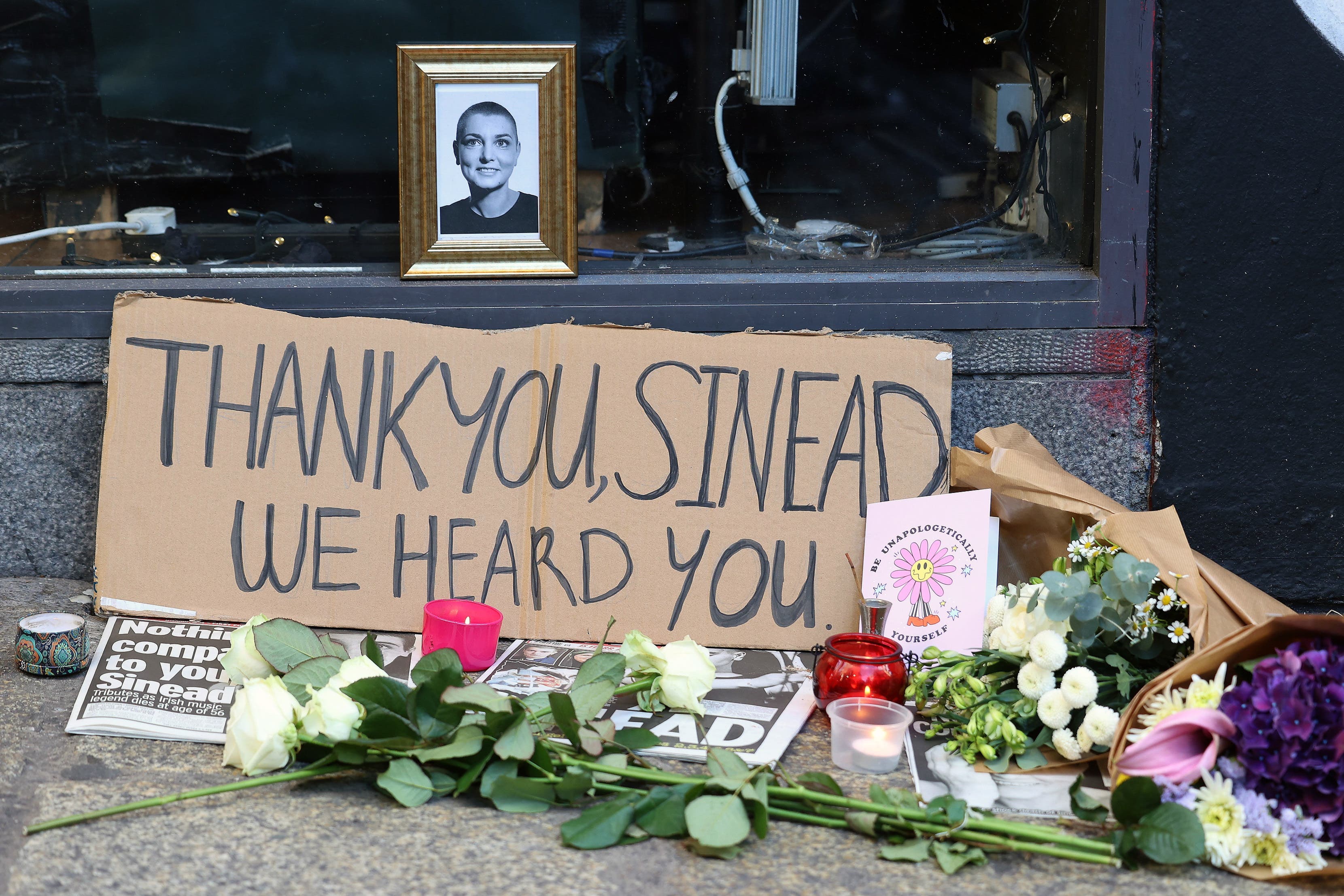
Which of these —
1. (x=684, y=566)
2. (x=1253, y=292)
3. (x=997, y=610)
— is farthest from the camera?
(x=1253, y=292)

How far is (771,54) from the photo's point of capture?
261cm

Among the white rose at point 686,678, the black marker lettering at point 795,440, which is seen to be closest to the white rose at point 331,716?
the white rose at point 686,678

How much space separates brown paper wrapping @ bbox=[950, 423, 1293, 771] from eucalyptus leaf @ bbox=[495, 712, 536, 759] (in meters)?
0.70

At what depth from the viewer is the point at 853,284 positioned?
2475mm

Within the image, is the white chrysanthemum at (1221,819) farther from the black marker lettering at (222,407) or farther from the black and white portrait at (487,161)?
the black marker lettering at (222,407)

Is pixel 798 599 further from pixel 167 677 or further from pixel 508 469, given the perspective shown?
pixel 167 677

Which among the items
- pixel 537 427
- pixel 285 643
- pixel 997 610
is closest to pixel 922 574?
pixel 997 610

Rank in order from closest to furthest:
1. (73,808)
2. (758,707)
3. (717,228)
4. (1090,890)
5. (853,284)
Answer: (1090,890) < (73,808) < (758,707) < (853,284) < (717,228)

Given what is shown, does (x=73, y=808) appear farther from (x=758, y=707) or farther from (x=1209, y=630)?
(x=1209, y=630)

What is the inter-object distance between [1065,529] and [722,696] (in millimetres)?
738

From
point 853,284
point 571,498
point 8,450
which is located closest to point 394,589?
point 571,498

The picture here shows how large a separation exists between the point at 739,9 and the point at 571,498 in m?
1.17

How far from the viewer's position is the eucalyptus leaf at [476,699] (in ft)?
5.31

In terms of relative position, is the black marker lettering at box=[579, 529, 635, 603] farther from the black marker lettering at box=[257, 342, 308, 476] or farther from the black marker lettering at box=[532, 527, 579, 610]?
the black marker lettering at box=[257, 342, 308, 476]
